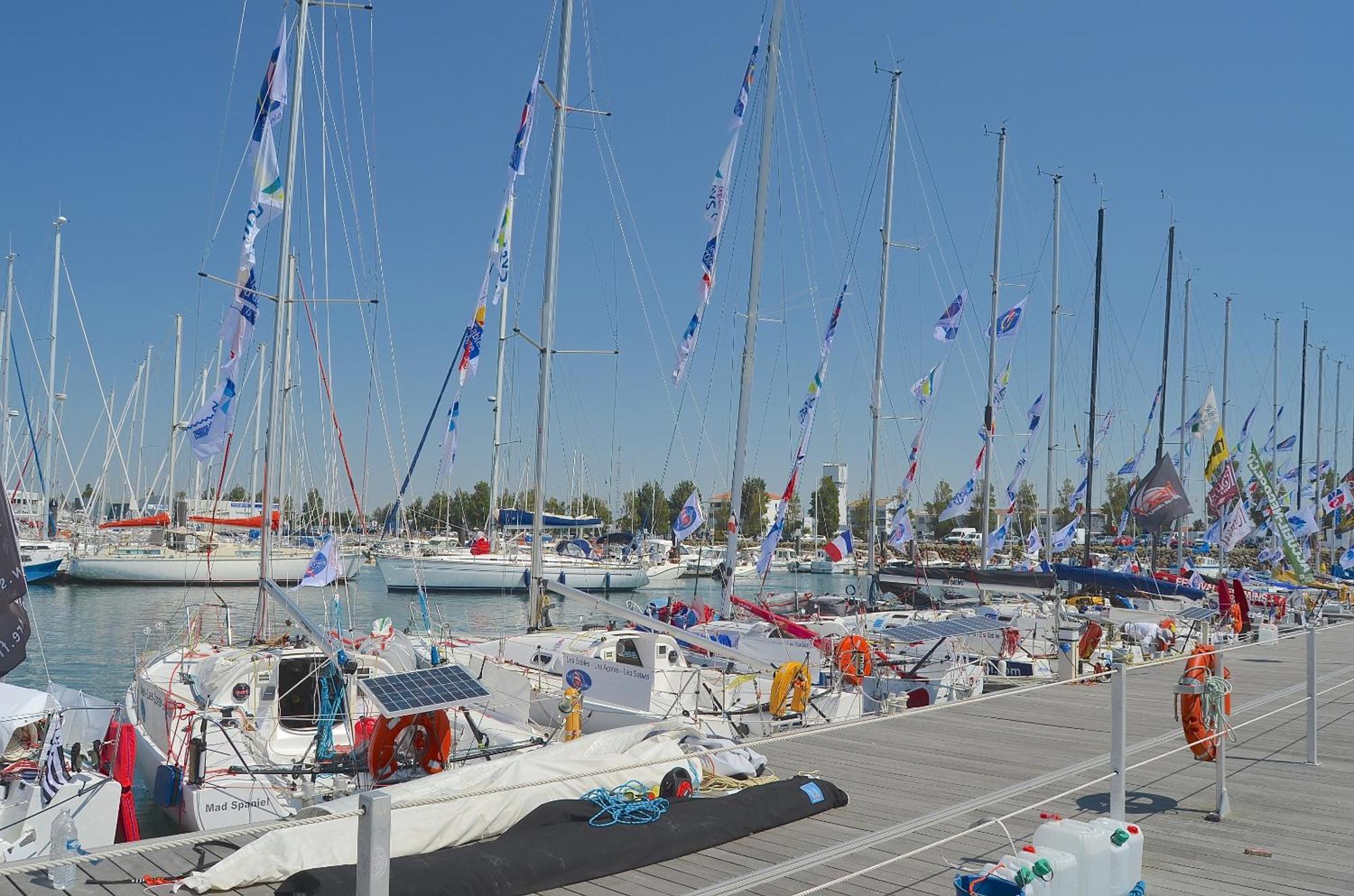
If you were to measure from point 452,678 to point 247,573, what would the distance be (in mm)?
57372

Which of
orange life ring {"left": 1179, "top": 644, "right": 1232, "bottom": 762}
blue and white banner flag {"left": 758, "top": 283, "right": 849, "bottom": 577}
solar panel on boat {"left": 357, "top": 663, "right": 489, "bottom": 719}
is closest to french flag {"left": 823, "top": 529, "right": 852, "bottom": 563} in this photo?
blue and white banner flag {"left": 758, "top": 283, "right": 849, "bottom": 577}

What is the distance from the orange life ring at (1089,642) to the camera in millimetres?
24594

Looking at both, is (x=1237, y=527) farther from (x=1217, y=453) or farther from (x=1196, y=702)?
(x=1196, y=702)

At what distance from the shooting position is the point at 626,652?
1925 centimetres

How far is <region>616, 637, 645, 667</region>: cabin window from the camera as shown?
62.6 feet

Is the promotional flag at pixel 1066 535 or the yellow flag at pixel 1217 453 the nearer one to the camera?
the promotional flag at pixel 1066 535

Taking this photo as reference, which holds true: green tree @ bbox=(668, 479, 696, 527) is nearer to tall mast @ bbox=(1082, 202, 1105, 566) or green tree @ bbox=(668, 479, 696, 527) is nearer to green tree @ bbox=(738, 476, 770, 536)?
green tree @ bbox=(738, 476, 770, 536)

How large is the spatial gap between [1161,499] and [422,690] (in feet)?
105

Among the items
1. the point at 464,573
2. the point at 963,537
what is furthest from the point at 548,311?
the point at 963,537

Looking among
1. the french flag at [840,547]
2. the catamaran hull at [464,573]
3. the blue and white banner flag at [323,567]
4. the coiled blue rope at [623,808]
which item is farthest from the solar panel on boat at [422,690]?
the catamaran hull at [464,573]

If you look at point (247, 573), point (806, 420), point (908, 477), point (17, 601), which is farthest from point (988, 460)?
point (247, 573)

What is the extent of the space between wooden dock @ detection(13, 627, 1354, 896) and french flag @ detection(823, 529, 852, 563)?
43.4ft

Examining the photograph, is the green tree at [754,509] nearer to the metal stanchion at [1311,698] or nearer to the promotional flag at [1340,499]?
the promotional flag at [1340,499]

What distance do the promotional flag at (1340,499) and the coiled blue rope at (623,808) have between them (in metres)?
53.4
